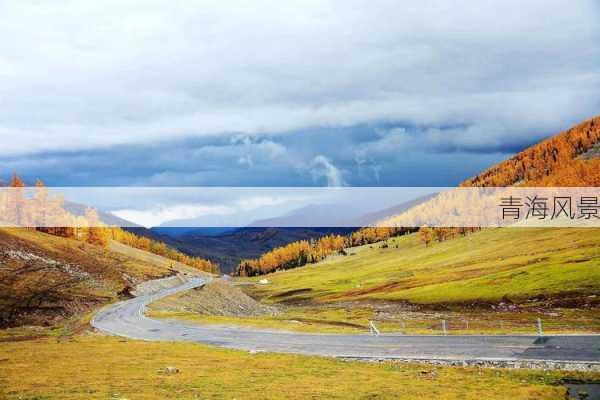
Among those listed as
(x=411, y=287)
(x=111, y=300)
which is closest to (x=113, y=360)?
(x=111, y=300)

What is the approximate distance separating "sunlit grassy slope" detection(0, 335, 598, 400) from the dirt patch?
5887 cm

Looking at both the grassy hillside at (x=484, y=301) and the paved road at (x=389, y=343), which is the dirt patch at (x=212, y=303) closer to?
the grassy hillside at (x=484, y=301)

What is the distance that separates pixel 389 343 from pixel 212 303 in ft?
A: 283

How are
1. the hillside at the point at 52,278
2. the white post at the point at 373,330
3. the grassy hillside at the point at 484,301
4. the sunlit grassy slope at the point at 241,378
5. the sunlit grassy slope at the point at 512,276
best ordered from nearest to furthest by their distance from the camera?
the sunlit grassy slope at the point at 241,378
the white post at the point at 373,330
the grassy hillside at the point at 484,301
the hillside at the point at 52,278
the sunlit grassy slope at the point at 512,276

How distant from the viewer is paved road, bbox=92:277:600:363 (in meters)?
47.5

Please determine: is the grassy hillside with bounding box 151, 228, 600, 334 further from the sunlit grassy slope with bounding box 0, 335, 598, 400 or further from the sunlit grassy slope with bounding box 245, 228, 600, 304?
the sunlit grassy slope with bounding box 0, 335, 598, 400

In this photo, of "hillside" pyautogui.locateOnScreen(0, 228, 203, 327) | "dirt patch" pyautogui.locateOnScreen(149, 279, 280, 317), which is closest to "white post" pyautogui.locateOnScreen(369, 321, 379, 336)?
"dirt patch" pyautogui.locateOnScreen(149, 279, 280, 317)

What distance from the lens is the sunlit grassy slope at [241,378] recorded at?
3594 centimetres

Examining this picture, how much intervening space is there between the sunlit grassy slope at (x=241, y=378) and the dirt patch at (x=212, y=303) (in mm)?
58874

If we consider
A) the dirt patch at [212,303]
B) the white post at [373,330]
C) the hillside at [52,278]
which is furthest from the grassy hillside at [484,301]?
the hillside at [52,278]

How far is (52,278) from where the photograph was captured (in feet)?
407

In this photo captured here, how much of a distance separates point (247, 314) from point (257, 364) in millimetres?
88971

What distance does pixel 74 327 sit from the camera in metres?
87.1

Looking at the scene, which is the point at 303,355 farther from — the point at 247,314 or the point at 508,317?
the point at 247,314
